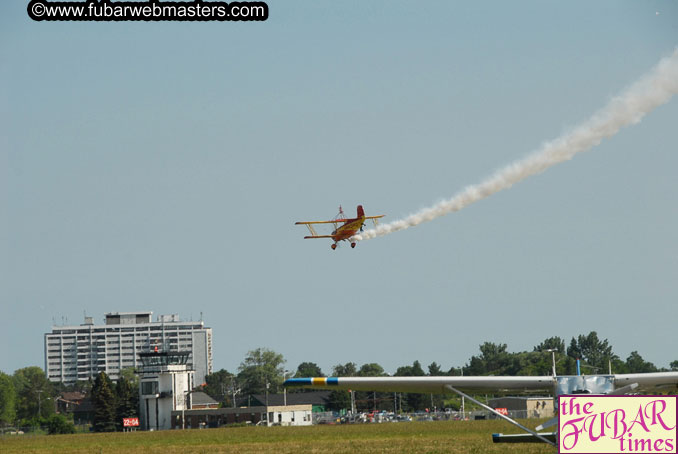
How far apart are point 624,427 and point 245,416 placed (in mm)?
125366

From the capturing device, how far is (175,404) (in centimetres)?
13450

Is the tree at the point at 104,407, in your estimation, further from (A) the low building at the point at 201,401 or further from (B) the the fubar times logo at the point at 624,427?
(B) the the fubar times logo at the point at 624,427

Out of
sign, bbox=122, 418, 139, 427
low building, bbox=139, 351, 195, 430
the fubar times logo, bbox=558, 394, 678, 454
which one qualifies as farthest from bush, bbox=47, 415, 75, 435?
the fubar times logo, bbox=558, 394, 678, 454

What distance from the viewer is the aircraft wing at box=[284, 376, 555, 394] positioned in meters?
30.3

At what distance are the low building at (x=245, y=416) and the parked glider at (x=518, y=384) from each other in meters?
106

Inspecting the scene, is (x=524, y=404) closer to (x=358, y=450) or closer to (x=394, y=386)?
(x=358, y=450)

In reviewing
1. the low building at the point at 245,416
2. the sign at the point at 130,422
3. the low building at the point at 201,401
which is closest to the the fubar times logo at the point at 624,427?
the low building at the point at 245,416

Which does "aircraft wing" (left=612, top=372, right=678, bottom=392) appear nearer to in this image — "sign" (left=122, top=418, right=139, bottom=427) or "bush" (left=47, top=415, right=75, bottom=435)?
"sign" (left=122, top=418, right=139, bottom=427)

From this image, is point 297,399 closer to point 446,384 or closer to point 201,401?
point 201,401

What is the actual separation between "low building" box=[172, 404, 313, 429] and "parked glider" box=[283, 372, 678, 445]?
106 m

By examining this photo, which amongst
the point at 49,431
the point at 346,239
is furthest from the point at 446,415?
the point at 346,239

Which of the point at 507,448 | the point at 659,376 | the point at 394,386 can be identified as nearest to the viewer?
the point at 659,376

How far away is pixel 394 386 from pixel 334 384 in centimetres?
272

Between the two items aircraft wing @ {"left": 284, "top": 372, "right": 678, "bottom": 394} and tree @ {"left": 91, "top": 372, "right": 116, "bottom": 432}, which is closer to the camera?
aircraft wing @ {"left": 284, "top": 372, "right": 678, "bottom": 394}
